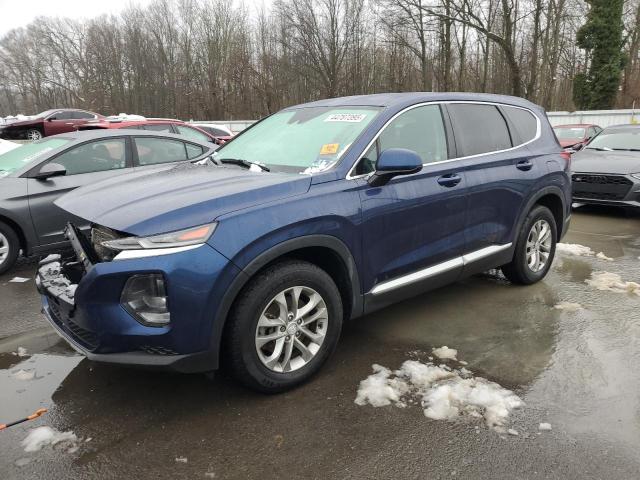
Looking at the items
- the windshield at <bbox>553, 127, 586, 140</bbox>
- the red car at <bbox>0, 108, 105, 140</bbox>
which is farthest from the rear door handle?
the red car at <bbox>0, 108, 105, 140</bbox>

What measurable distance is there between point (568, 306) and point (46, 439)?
4.07 meters

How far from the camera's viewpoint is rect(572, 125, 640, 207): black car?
777cm

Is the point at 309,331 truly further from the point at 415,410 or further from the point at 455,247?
the point at 455,247

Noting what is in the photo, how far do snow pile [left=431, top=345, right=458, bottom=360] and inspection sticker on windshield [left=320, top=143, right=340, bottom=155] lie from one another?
158cm

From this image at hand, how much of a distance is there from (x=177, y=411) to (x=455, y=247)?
2299 millimetres

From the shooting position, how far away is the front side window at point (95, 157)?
225 inches

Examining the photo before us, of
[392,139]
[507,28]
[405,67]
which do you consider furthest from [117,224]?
[405,67]

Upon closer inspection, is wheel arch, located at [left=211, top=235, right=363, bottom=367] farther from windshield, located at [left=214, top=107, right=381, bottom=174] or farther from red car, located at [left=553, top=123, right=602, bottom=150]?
red car, located at [left=553, top=123, right=602, bottom=150]

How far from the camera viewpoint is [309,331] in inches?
120

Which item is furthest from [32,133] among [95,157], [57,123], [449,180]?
[449,180]

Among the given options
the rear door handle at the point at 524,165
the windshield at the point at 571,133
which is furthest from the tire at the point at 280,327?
the windshield at the point at 571,133

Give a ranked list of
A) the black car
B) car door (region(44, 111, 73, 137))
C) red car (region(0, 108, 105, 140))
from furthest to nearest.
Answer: car door (region(44, 111, 73, 137)) → red car (region(0, 108, 105, 140)) → the black car

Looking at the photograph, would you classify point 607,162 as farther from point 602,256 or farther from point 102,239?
point 102,239

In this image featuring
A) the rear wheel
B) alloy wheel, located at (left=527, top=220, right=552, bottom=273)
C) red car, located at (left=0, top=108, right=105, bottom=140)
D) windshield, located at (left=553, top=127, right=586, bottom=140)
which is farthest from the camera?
the rear wheel
